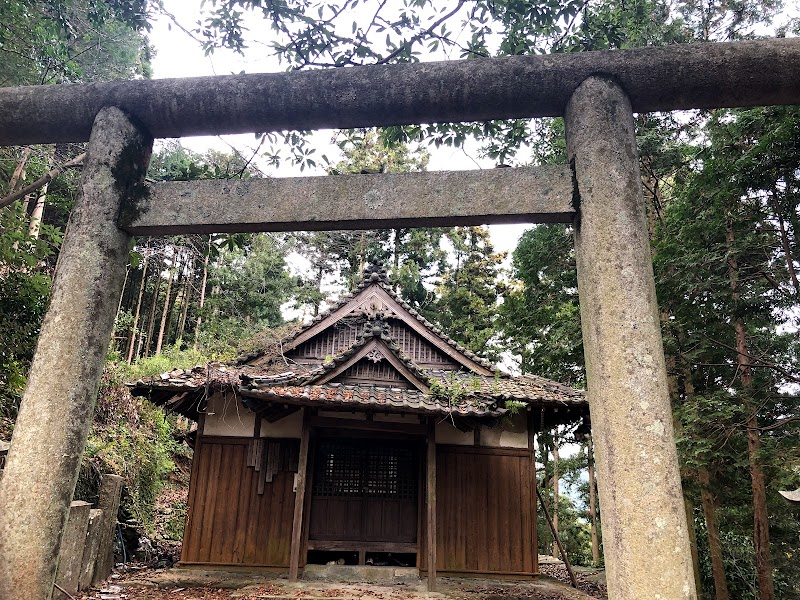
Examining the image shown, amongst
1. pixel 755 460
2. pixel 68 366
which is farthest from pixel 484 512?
pixel 68 366

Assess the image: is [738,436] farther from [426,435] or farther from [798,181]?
[426,435]

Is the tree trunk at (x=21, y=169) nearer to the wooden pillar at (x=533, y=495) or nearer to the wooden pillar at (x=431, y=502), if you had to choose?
the wooden pillar at (x=431, y=502)

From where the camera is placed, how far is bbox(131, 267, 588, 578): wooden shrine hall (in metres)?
9.23

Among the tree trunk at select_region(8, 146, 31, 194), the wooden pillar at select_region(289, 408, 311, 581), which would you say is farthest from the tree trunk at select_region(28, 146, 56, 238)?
the wooden pillar at select_region(289, 408, 311, 581)

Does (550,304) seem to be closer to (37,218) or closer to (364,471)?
(364,471)

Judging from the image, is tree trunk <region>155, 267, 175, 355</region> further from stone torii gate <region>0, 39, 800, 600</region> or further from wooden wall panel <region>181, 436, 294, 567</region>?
stone torii gate <region>0, 39, 800, 600</region>

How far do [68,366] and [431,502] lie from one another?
281 inches

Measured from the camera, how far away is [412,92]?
321 cm

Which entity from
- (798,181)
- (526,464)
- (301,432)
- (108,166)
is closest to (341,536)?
(301,432)

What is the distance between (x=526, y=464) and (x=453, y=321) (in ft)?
48.8

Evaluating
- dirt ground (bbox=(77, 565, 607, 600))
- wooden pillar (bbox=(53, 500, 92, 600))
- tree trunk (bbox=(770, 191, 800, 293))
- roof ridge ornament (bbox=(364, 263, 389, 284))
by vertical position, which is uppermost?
roof ridge ornament (bbox=(364, 263, 389, 284))

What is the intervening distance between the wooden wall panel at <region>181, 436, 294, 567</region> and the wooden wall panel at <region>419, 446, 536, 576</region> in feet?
8.84

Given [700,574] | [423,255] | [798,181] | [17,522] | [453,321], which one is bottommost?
[700,574]

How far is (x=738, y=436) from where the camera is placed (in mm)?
9727
